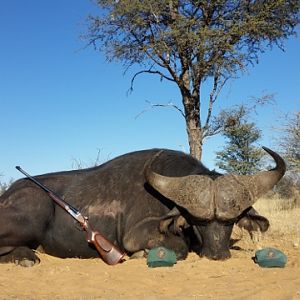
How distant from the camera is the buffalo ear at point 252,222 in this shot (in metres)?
5.88

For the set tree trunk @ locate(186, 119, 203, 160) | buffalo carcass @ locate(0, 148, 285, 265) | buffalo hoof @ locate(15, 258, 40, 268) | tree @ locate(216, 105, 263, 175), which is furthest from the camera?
tree @ locate(216, 105, 263, 175)

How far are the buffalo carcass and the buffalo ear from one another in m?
0.01

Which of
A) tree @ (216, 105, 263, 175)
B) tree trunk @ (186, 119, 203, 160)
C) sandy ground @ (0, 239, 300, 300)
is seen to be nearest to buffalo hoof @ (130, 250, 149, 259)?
sandy ground @ (0, 239, 300, 300)

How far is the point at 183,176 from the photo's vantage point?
6266 mm

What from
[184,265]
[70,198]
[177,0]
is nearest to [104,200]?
[70,198]

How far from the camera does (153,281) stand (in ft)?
15.6

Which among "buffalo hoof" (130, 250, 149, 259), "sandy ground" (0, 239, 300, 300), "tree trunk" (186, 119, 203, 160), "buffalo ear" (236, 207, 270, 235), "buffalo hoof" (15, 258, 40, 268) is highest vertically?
"tree trunk" (186, 119, 203, 160)

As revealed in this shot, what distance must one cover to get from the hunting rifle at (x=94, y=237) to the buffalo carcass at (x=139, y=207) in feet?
0.28

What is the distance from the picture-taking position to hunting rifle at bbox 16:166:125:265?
587 centimetres

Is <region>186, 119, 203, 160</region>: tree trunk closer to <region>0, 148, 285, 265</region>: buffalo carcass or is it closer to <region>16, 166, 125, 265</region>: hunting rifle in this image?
<region>0, 148, 285, 265</region>: buffalo carcass

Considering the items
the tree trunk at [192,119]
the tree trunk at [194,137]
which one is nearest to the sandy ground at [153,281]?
the tree trunk at [194,137]

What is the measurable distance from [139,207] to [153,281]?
5.49 ft

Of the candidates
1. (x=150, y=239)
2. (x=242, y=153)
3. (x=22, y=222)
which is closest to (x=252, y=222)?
(x=150, y=239)

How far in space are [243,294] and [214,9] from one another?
36.7 feet
